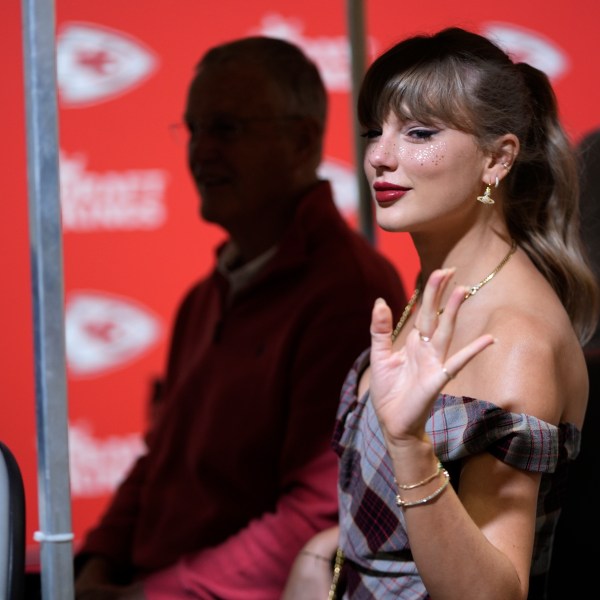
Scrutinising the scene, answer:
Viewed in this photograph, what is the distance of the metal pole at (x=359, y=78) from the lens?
2.22 meters

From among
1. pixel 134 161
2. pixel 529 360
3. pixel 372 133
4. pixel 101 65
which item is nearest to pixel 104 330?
pixel 134 161

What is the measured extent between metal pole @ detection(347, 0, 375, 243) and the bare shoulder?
106 centimetres

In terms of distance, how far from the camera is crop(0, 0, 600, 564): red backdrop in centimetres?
377

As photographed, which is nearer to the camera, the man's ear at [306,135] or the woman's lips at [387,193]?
the woman's lips at [387,193]

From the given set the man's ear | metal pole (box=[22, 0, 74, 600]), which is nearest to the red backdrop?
the man's ear

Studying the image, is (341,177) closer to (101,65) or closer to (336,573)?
(101,65)

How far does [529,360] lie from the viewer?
1124 millimetres

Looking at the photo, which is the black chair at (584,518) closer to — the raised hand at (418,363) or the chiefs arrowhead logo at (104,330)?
the raised hand at (418,363)

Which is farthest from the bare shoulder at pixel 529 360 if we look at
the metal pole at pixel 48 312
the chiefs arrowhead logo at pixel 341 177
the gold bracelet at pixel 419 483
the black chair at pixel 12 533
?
the chiefs arrowhead logo at pixel 341 177

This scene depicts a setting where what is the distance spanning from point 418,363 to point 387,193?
0.28 metres

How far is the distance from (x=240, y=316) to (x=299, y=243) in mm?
179

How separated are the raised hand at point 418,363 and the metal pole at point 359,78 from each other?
49.1 inches

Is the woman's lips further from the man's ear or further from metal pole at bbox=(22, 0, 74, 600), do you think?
the man's ear

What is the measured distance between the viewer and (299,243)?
1.87 m
